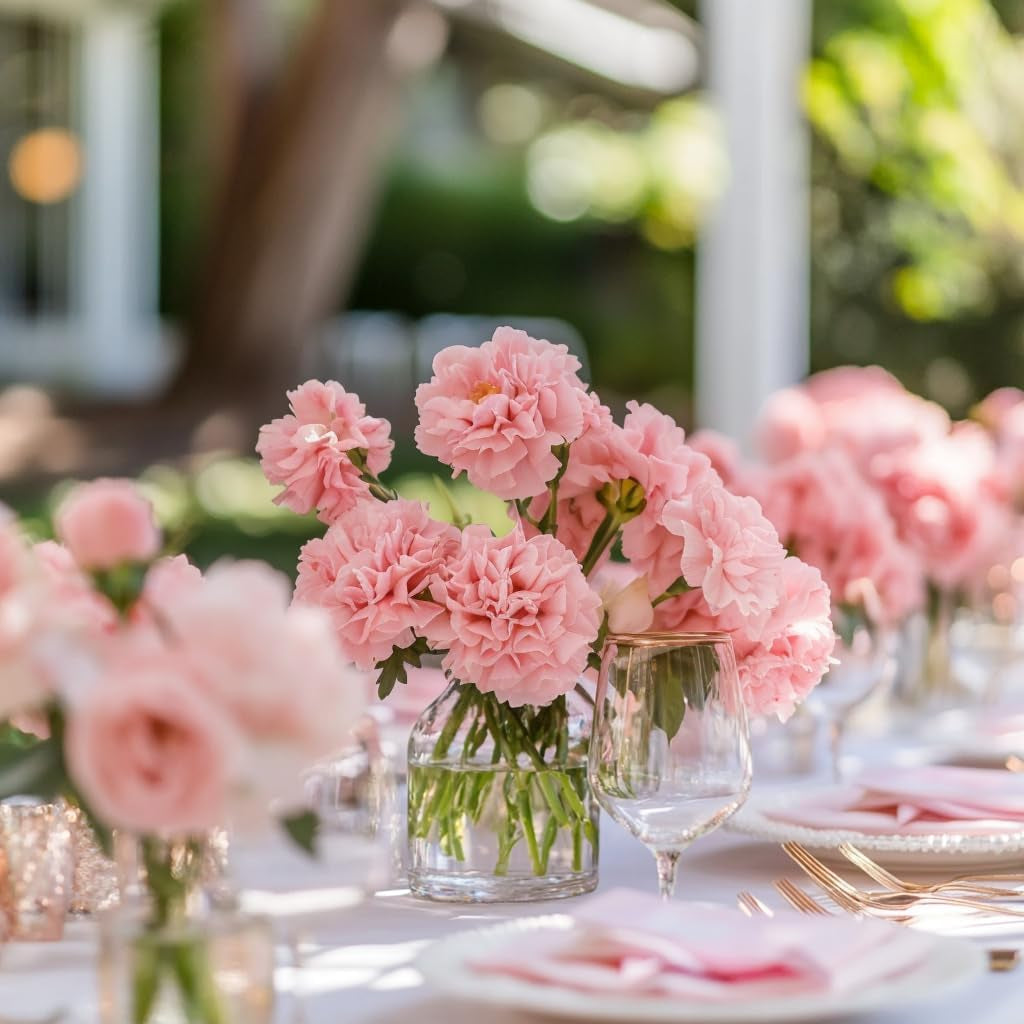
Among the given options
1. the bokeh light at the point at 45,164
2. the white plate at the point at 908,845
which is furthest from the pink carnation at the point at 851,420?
the bokeh light at the point at 45,164

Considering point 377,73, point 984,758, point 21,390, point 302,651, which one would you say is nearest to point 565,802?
point 302,651

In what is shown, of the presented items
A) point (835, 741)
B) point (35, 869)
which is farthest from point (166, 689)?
point (835, 741)

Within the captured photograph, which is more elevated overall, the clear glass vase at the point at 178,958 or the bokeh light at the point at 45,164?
the bokeh light at the point at 45,164

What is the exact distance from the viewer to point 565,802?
3.96 feet

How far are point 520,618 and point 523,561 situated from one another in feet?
0.12

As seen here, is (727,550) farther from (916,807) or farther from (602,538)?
(916,807)

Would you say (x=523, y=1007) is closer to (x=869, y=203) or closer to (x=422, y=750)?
(x=422, y=750)

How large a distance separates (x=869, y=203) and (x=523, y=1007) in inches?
271

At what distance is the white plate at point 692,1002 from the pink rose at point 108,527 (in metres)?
0.25

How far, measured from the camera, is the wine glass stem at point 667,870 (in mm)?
1114

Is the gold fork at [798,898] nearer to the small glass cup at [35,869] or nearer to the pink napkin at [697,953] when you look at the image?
the pink napkin at [697,953]

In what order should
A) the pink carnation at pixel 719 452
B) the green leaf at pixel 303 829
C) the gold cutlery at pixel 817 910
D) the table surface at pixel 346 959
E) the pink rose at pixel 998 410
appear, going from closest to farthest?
the green leaf at pixel 303 829 < the table surface at pixel 346 959 < the gold cutlery at pixel 817 910 < the pink carnation at pixel 719 452 < the pink rose at pixel 998 410

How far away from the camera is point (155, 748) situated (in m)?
0.71

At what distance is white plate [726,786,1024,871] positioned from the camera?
1278 millimetres
